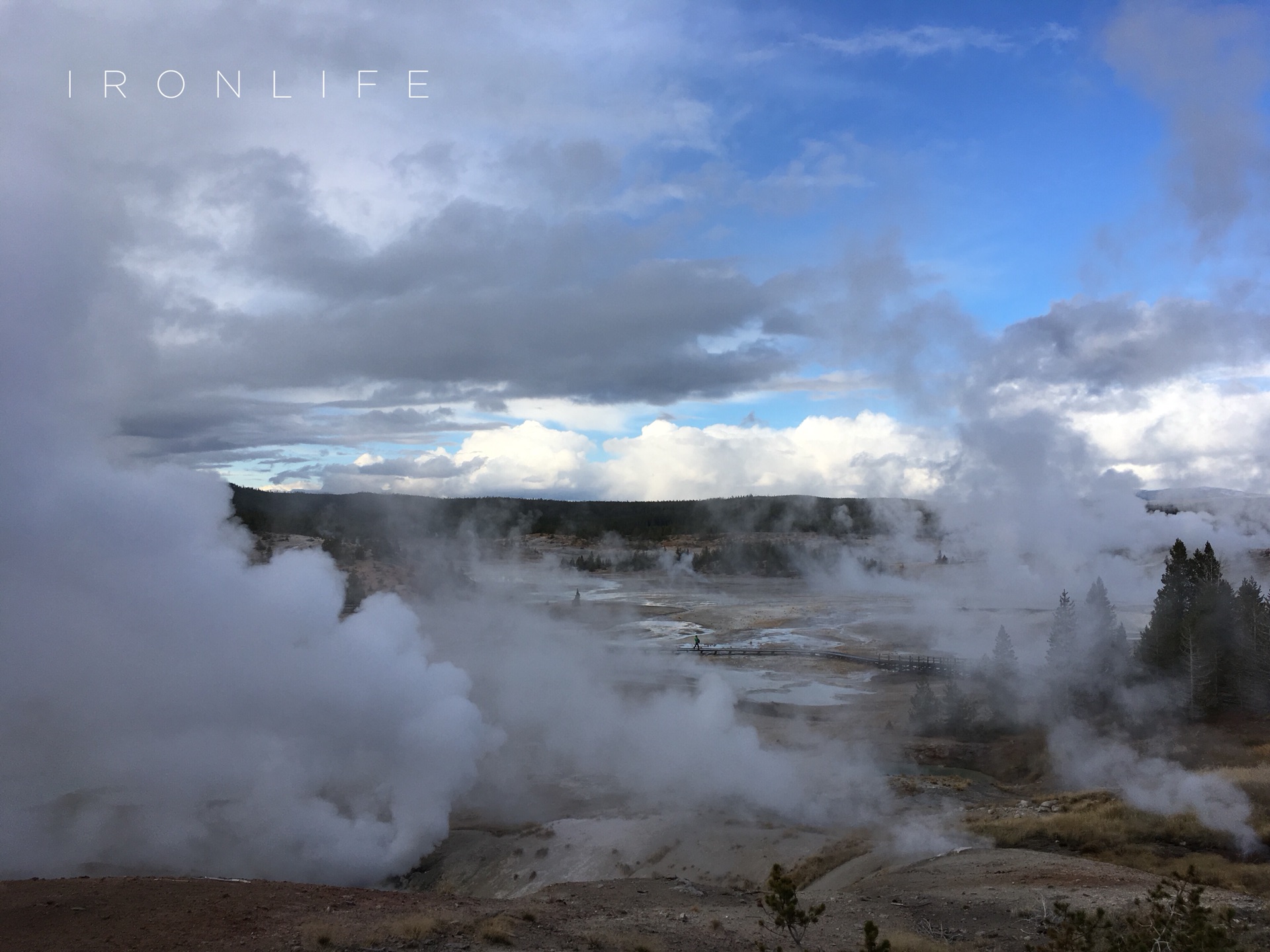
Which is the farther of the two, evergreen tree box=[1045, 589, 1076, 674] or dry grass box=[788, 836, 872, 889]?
evergreen tree box=[1045, 589, 1076, 674]

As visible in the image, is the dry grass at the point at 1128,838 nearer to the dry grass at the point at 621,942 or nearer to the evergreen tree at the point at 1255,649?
the dry grass at the point at 621,942

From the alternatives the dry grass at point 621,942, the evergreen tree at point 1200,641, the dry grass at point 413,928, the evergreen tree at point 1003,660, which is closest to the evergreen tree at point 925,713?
the evergreen tree at point 1003,660

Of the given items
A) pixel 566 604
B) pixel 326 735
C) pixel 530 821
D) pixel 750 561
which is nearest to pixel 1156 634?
pixel 530 821

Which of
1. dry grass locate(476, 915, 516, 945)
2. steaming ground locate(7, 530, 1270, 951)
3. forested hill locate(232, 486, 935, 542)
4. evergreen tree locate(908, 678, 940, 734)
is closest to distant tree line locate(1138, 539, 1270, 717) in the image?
steaming ground locate(7, 530, 1270, 951)

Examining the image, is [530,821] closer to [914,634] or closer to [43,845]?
[43,845]

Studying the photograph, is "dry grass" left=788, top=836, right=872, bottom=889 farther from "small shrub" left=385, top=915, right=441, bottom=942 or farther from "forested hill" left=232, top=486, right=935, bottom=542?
"forested hill" left=232, top=486, right=935, bottom=542

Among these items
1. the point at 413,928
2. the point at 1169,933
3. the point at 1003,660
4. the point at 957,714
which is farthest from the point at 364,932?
the point at 1003,660

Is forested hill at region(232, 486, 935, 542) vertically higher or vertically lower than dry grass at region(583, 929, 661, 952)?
higher

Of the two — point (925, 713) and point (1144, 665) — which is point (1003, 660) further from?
point (925, 713)
